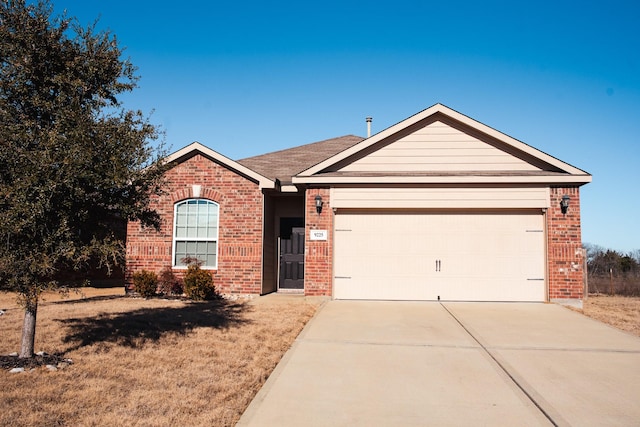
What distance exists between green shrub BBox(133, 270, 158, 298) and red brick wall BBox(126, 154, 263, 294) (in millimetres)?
431

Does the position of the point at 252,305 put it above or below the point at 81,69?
below

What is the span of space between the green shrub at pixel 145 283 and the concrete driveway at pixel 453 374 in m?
5.55

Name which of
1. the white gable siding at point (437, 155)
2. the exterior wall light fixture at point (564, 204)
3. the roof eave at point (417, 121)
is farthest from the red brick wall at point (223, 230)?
the exterior wall light fixture at point (564, 204)

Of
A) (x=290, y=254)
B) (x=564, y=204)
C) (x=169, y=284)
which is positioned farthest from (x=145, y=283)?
(x=564, y=204)

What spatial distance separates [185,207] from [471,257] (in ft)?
25.1

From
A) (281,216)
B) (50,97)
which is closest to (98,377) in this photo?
(50,97)

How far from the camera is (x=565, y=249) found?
11719 mm

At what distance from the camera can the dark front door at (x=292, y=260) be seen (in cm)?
1520

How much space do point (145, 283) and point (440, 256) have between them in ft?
24.9

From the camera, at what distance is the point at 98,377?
5.98 meters

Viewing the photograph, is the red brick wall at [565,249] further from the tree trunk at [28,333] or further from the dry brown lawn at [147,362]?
the tree trunk at [28,333]

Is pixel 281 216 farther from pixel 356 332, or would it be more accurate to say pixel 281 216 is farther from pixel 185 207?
pixel 356 332

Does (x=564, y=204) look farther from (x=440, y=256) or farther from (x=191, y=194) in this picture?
(x=191, y=194)

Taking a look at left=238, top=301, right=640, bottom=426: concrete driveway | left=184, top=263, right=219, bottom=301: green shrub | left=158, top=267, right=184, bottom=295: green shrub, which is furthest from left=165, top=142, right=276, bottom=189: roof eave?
left=238, top=301, right=640, bottom=426: concrete driveway
